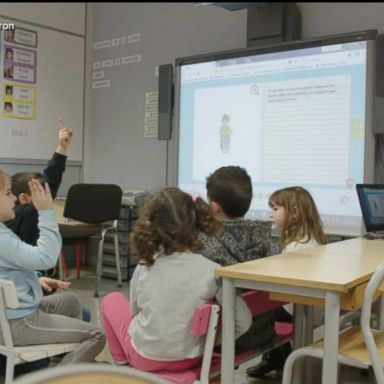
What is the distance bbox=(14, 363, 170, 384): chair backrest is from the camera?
2.18ft

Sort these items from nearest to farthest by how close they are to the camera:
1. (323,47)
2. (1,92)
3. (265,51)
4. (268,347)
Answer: (268,347)
(323,47)
(265,51)
(1,92)

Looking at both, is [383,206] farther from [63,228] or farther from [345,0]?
[63,228]

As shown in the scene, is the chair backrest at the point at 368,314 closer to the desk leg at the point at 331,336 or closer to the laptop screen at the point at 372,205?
the desk leg at the point at 331,336

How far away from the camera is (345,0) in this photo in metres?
3.96

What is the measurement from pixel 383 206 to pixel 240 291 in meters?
1.48

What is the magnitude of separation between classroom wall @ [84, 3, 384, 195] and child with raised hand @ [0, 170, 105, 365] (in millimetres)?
3001

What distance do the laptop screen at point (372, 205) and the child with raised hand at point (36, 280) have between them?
1.56 m

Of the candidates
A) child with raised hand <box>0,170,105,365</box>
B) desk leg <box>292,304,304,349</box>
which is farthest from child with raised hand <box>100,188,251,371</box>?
desk leg <box>292,304,304,349</box>

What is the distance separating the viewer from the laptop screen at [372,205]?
9.45 ft

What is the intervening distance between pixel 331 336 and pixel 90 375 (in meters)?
1.06

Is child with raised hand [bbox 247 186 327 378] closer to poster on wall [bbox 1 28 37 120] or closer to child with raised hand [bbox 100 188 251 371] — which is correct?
child with raised hand [bbox 100 188 251 371]

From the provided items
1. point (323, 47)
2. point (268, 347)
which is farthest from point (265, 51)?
point (268, 347)

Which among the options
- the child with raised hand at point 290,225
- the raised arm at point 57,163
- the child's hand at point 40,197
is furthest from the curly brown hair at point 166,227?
the raised arm at point 57,163

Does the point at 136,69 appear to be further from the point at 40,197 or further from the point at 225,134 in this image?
the point at 40,197
